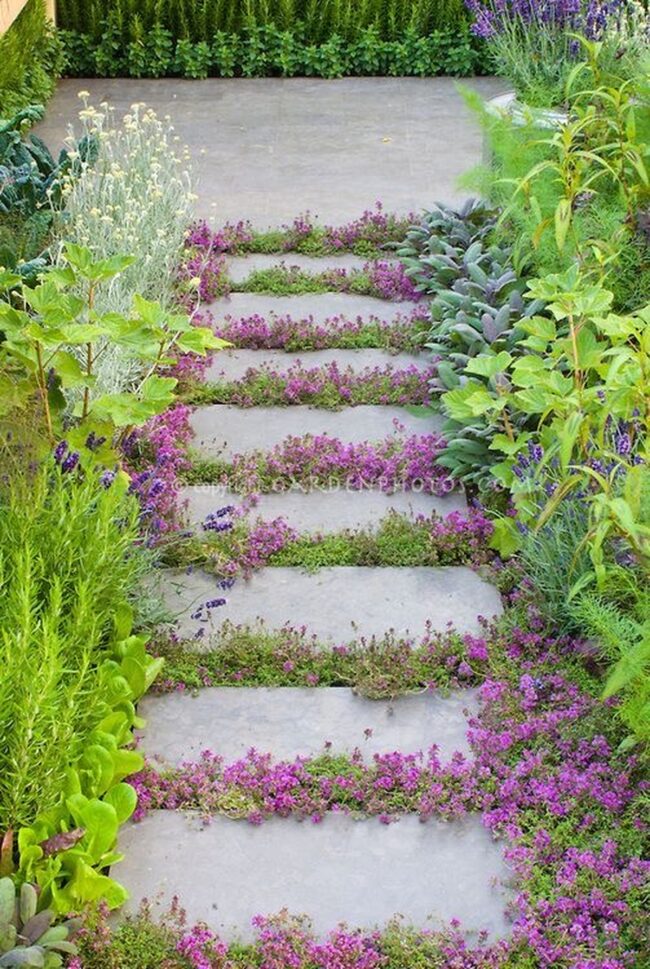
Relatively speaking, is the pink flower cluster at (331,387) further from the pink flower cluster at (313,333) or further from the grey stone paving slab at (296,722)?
the grey stone paving slab at (296,722)

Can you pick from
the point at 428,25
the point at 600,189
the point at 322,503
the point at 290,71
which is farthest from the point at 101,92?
the point at 322,503

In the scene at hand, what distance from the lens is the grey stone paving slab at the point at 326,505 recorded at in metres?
4.64

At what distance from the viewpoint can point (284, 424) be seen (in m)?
5.21

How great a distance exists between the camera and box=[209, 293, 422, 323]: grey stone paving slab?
602 cm

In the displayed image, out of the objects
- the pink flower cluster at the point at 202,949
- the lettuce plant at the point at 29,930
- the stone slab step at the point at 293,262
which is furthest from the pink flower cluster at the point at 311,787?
the stone slab step at the point at 293,262

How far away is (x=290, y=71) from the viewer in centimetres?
934

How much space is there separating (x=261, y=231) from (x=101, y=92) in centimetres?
280

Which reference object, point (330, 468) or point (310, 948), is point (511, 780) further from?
point (330, 468)

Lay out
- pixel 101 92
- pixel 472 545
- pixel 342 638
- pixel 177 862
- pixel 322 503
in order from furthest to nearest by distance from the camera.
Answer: pixel 101 92 < pixel 322 503 < pixel 472 545 < pixel 342 638 < pixel 177 862

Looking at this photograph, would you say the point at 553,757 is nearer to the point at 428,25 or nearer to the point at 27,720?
the point at 27,720

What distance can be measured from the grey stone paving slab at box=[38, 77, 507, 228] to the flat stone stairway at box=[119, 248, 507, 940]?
2558 millimetres

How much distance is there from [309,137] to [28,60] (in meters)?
1.87

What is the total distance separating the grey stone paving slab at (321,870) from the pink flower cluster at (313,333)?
270 cm

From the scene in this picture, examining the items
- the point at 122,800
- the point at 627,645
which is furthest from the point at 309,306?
the point at 122,800
